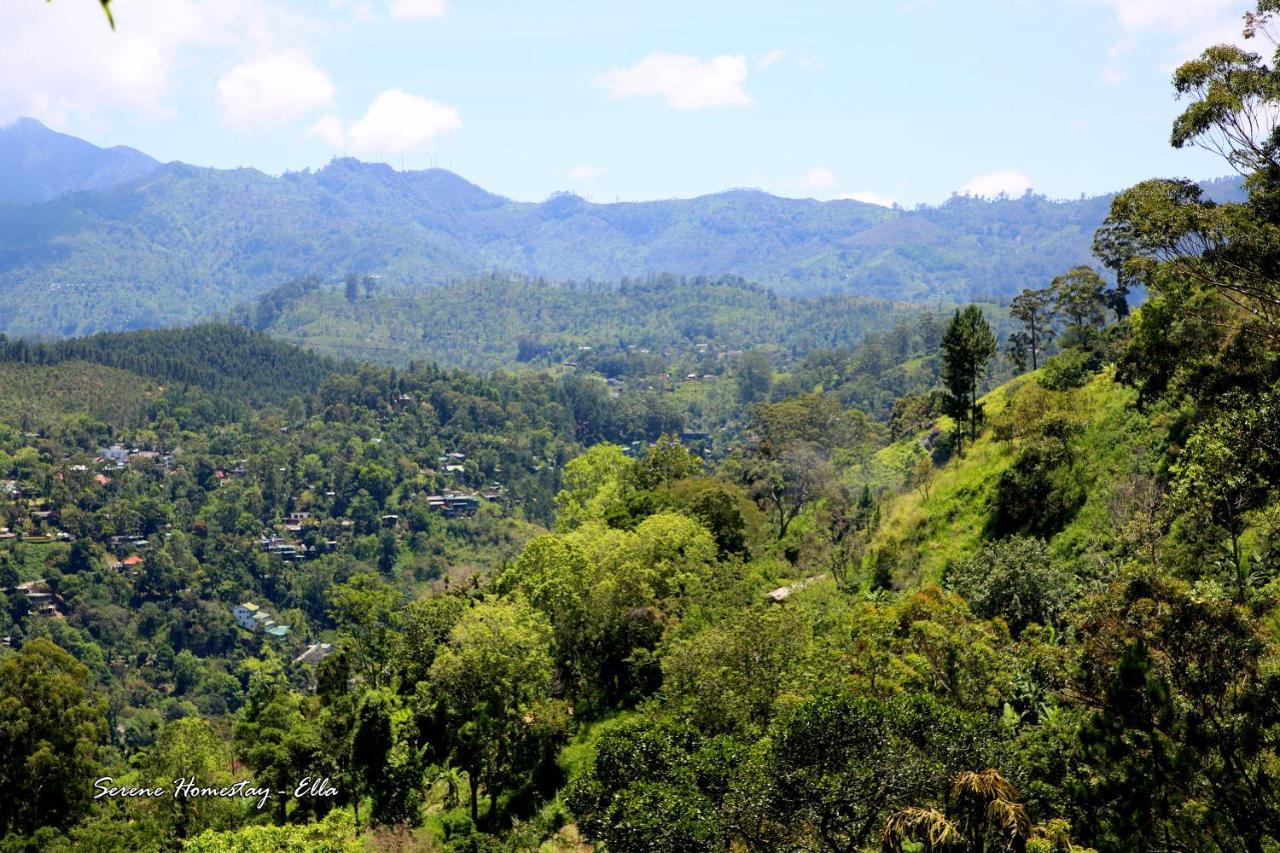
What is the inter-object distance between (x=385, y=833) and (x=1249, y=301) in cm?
2121

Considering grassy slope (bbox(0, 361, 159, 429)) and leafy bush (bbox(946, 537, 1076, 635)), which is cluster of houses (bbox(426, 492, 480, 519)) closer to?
grassy slope (bbox(0, 361, 159, 429))

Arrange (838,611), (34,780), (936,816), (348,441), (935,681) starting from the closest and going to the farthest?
1. (936,816)
2. (935,681)
3. (838,611)
4. (34,780)
5. (348,441)

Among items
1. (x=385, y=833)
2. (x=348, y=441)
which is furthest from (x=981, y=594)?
(x=348, y=441)

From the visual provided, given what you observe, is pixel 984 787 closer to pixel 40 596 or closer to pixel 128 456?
pixel 40 596

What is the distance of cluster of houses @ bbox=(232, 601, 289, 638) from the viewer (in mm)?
86188

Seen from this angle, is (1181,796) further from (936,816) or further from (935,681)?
(935,681)

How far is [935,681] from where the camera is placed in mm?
17859

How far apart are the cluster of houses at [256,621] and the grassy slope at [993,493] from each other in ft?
216

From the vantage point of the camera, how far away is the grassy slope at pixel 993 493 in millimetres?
25453

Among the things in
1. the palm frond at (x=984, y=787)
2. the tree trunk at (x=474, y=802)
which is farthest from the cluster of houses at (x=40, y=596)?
the palm frond at (x=984, y=787)

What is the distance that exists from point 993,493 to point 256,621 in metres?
75.1

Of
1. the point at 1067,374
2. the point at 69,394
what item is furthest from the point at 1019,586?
the point at 69,394

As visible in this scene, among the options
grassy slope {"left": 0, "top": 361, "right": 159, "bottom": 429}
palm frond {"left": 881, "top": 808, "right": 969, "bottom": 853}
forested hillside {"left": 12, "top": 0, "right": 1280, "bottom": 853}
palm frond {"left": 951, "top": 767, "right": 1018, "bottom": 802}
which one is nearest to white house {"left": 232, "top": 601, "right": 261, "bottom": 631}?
forested hillside {"left": 12, "top": 0, "right": 1280, "bottom": 853}

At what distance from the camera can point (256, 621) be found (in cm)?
8862
